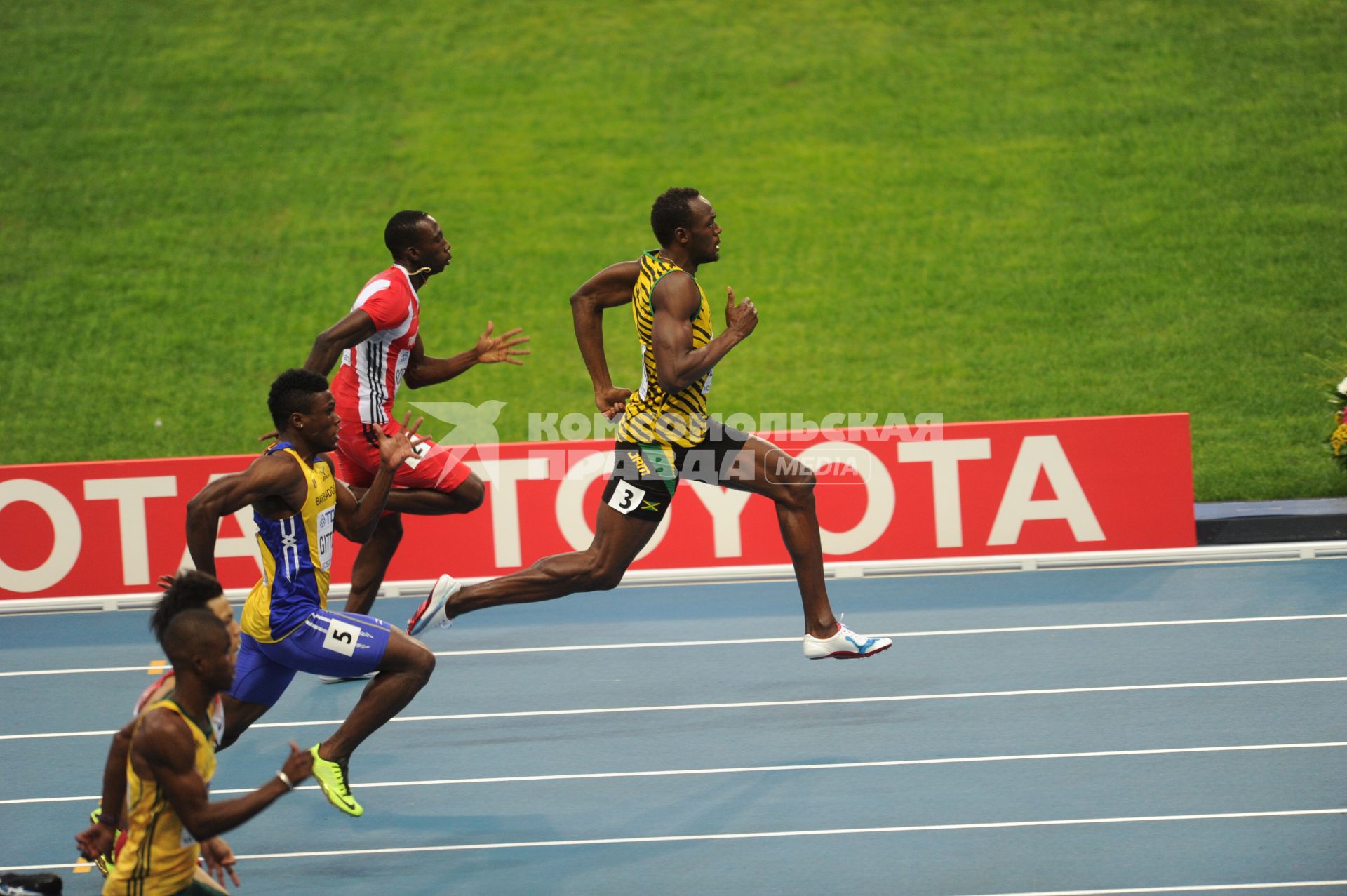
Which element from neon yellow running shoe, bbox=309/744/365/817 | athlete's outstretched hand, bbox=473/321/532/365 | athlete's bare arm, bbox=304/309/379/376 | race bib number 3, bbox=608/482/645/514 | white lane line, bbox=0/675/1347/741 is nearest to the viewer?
neon yellow running shoe, bbox=309/744/365/817

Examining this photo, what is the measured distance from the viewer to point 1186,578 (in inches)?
328

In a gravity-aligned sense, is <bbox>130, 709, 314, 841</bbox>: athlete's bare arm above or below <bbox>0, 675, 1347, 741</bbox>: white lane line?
above

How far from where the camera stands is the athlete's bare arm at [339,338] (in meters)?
6.14

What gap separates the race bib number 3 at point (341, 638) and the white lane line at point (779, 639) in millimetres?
2731

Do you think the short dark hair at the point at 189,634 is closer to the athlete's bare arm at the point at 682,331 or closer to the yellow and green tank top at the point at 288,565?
the yellow and green tank top at the point at 288,565

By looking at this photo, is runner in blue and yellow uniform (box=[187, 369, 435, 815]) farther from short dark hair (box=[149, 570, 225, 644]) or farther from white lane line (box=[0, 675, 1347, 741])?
white lane line (box=[0, 675, 1347, 741])

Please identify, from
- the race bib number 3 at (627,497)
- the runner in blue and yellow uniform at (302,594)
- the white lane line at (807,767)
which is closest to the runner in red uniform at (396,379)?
the race bib number 3 at (627,497)

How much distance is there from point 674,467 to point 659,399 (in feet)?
1.00

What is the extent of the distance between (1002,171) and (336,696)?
12307 mm

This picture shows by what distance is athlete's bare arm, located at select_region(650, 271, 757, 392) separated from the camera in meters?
5.50

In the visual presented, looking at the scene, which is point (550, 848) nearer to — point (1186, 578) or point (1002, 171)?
point (1186, 578)

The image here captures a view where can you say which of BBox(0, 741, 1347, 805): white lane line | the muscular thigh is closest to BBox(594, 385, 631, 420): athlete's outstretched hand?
the muscular thigh

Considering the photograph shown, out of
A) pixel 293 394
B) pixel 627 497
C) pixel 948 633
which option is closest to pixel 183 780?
pixel 293 394

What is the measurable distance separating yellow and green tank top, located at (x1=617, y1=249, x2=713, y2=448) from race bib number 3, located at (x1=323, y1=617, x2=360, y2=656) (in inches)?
60.0
